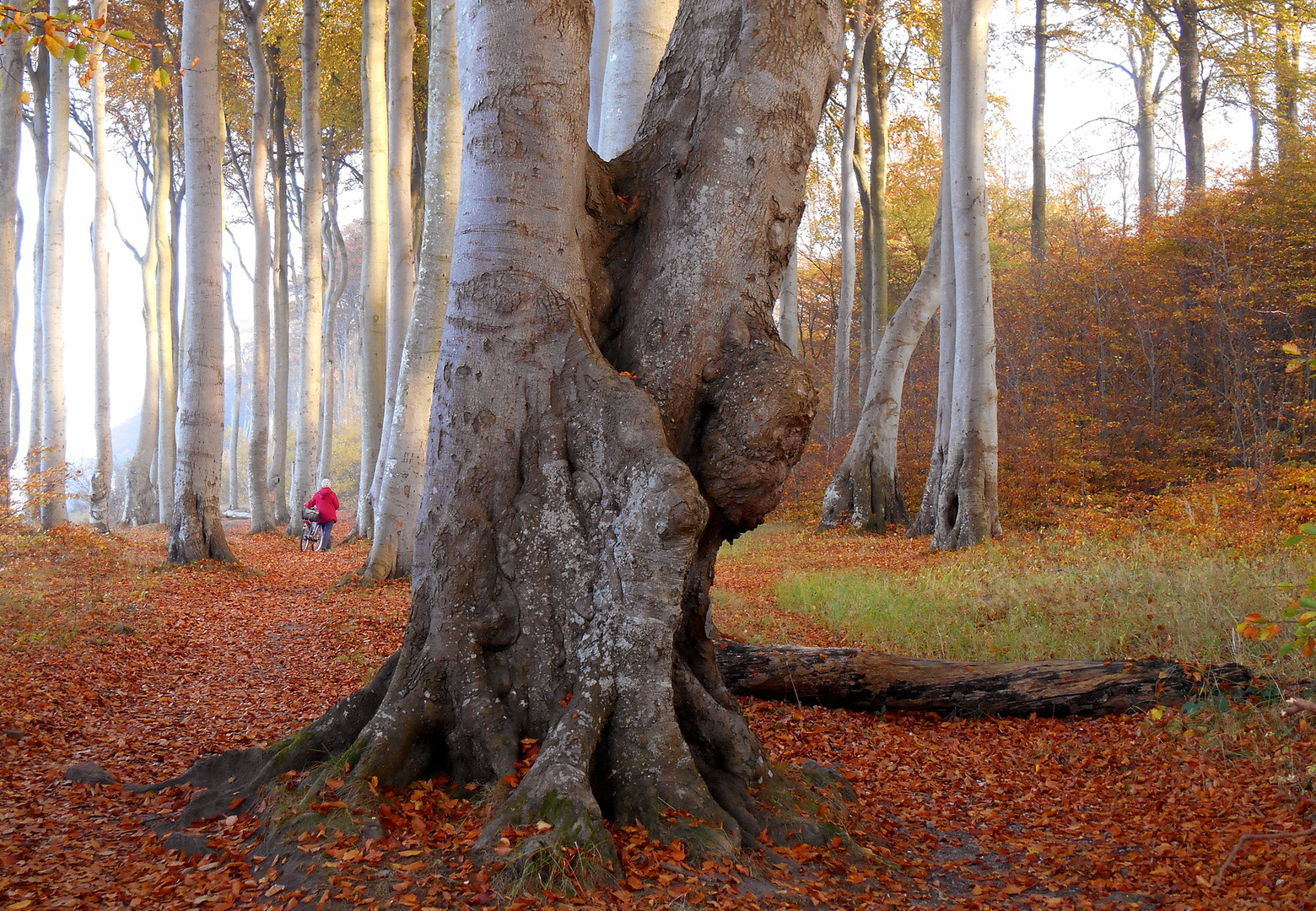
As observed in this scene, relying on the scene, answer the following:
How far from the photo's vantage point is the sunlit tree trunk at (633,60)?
6.52 m

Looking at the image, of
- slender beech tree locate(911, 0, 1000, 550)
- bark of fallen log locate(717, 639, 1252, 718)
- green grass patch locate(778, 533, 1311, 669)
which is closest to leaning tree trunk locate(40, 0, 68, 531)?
green grass patch locate(778, 533, 1311, 669)

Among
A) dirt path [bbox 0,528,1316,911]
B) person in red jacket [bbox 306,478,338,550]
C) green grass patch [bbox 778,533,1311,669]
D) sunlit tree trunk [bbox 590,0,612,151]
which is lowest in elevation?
dirt path [bbox 0,528,1316,911]

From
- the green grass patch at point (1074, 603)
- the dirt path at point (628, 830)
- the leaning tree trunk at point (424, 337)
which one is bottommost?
the dirt path at point (628, 830)

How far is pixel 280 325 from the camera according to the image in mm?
20281

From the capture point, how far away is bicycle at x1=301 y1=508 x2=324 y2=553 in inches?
599

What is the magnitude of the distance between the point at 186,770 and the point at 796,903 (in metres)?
2.85

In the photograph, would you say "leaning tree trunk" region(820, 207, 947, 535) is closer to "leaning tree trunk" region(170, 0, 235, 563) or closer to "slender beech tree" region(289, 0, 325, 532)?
"leaning tree trunk" region(170, 0, 235, 563)

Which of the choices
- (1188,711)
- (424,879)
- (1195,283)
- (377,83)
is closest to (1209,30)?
(1195,283)

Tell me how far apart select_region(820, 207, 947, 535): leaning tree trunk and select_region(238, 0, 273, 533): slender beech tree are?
12685 millimetres

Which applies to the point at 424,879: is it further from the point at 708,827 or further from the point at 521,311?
the point at 521,311

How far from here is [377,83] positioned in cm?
1347

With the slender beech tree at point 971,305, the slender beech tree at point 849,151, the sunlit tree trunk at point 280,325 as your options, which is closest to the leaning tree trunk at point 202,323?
the sunlit tree trunk at point 280,325

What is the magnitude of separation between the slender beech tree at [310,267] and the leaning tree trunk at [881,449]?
37.7 ft

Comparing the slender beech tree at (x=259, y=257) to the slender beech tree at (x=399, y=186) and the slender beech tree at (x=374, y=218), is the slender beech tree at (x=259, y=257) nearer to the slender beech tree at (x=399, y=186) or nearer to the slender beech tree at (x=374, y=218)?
the slender beech tree at (x=374, y=218)
